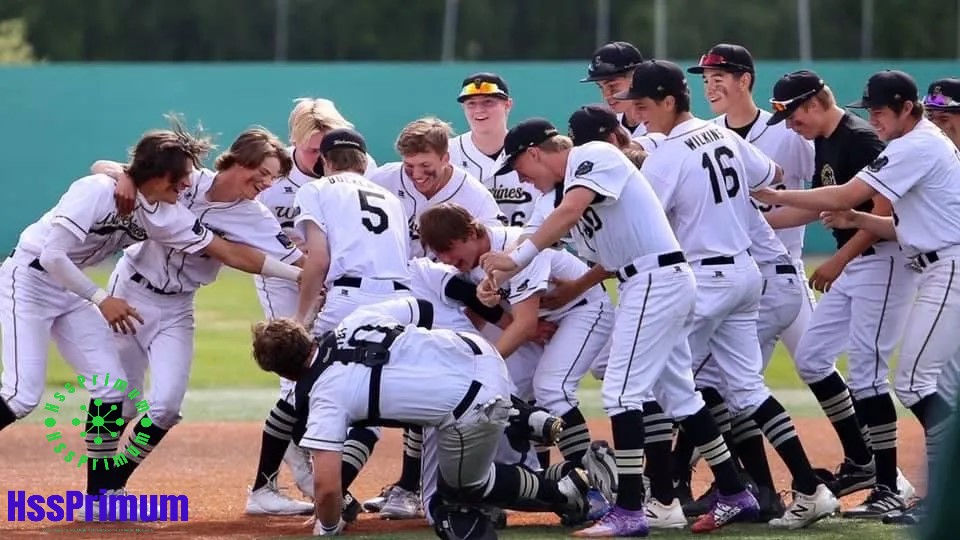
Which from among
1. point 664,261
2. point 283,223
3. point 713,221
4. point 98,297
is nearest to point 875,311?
point 713,221

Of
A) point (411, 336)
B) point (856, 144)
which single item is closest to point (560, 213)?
point (411, 336)

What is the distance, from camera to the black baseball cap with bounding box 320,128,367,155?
22.6 ft

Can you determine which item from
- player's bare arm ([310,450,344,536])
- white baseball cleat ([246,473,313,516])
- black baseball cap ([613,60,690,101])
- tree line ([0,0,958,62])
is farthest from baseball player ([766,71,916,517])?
tree line ([0,0,958,62])

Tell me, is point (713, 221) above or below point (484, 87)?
below

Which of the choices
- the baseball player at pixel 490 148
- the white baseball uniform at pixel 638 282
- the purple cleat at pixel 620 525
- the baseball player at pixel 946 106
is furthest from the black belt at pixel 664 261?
the baseball player at pixel 490 148

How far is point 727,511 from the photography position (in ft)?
Result: 20.4

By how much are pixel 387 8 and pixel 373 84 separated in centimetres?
404

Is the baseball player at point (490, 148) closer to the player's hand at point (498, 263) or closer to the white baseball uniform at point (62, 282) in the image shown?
the white baseball uniform at point (62, 282)

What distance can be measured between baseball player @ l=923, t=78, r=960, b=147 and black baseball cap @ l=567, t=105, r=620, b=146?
4.95 feet

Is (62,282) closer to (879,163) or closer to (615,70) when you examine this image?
(615,70)

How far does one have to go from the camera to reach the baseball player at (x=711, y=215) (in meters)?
6.37

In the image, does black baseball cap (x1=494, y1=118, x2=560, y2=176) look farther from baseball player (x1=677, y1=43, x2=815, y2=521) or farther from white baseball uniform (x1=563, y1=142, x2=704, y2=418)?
baseball player (x1=677, y1=43, x2=815, y2=521)

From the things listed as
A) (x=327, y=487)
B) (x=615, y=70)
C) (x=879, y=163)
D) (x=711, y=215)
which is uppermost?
(x=615, y=70)

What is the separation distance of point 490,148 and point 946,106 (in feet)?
7.93
